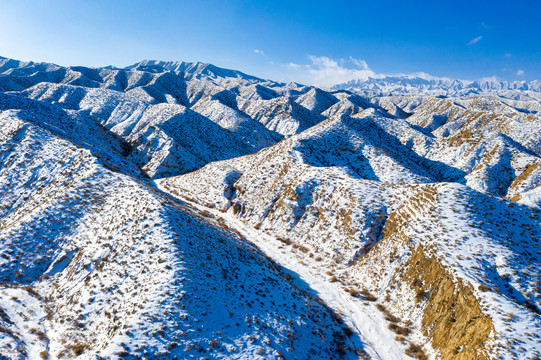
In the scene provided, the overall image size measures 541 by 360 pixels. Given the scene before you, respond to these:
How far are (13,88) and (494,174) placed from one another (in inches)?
6959

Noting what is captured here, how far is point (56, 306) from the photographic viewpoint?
55.8 ft

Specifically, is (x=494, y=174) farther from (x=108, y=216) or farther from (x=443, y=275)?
(x=108, y=216)

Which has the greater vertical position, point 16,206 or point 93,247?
point 93,247

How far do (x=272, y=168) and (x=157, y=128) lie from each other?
3988 centimetres

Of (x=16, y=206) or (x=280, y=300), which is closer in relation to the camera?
(x=280, y=300)

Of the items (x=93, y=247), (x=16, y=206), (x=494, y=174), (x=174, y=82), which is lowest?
(x=16, y=206)

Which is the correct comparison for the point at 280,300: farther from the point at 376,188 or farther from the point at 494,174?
the point at 494,174

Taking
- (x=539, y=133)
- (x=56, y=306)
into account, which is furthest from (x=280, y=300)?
(x=539, y=133)

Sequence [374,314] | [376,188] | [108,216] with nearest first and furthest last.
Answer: [374,314], [108,216], [376,188]

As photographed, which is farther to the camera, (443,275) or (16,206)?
(16,206)

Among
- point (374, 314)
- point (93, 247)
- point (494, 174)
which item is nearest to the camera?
point (374, 314)

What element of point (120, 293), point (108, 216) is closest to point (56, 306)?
point (120, 293)

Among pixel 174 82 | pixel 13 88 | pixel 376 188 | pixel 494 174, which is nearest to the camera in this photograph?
pixel 376 188

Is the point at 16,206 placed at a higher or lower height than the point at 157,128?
lower
